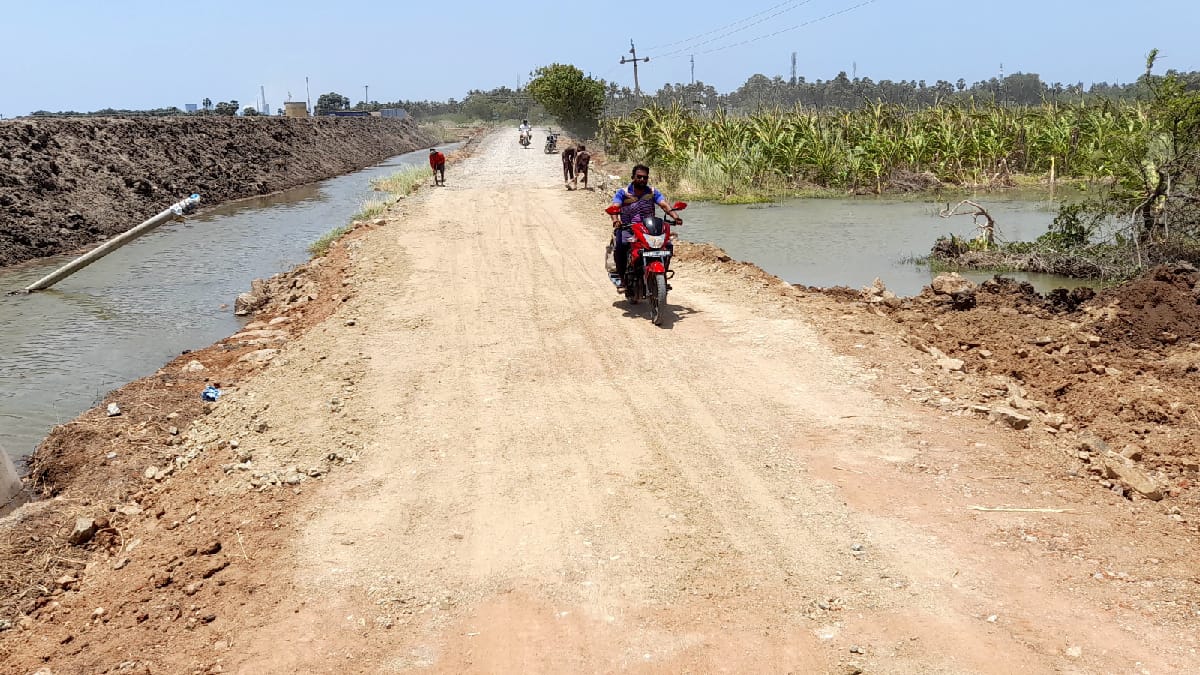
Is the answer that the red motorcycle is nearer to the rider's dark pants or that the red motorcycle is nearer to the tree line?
the rider's dark pants

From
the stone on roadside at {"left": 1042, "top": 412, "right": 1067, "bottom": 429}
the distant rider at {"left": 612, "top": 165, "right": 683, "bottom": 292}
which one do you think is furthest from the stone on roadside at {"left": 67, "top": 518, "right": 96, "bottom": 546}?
the stone on roadside at {"left": 1042, "top": 412, "right": 1067, "bottom": 429}

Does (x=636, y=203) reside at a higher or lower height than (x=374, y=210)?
higher

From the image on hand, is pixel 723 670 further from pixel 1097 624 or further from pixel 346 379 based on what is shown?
pixel 346 379

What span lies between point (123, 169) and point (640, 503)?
30477 millimetres

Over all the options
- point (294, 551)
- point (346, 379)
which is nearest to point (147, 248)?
point (346, 379)

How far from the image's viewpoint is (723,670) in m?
3.81

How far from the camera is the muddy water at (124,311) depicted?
418 inches

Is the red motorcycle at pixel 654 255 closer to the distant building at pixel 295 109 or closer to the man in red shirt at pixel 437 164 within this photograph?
the man in red shirt at pixel 437 164

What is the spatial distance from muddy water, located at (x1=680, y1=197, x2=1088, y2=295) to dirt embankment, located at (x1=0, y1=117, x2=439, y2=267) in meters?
17.0

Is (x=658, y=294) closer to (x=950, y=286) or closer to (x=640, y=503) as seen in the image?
(x=950, y=286)

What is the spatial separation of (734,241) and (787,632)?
15.4 metres

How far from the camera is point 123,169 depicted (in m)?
29.7

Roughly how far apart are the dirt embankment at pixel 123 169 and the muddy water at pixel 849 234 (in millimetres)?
16993

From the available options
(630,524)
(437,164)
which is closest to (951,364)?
(630,524)
